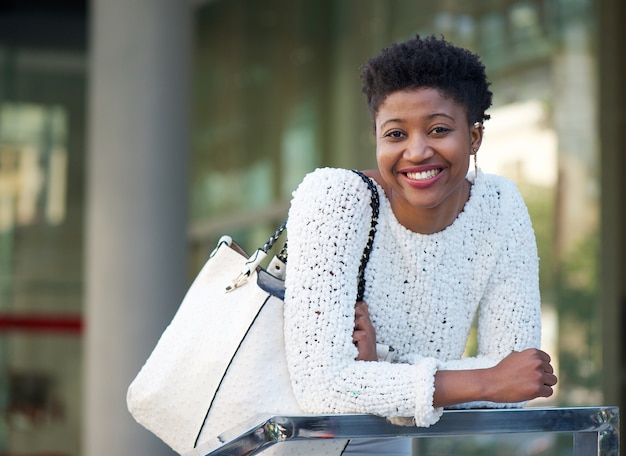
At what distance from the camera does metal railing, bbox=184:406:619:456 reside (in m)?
2.16

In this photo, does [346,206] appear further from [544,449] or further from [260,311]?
[544,449]

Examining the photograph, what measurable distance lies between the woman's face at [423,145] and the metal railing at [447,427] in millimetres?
527

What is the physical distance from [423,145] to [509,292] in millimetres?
446

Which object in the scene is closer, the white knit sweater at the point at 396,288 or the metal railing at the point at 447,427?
the metal railing at the point at 447,427

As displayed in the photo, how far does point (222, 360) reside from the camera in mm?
2471

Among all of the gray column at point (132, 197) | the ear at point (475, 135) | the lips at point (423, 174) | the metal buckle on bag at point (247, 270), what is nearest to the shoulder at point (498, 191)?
the ear at point (475, 135)

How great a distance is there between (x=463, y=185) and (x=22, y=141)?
1425cm

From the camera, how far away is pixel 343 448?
2.46 meters

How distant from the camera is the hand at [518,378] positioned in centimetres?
237

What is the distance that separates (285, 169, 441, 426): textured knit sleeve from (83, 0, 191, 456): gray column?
6.28 metres

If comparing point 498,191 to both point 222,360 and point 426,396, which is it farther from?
point 222,360

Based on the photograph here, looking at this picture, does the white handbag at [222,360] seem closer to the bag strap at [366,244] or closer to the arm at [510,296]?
the bag strap at [366,244]

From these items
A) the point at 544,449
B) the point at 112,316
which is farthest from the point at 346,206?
the point at 544,449

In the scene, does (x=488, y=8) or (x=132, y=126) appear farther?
(x=488, y=8)
